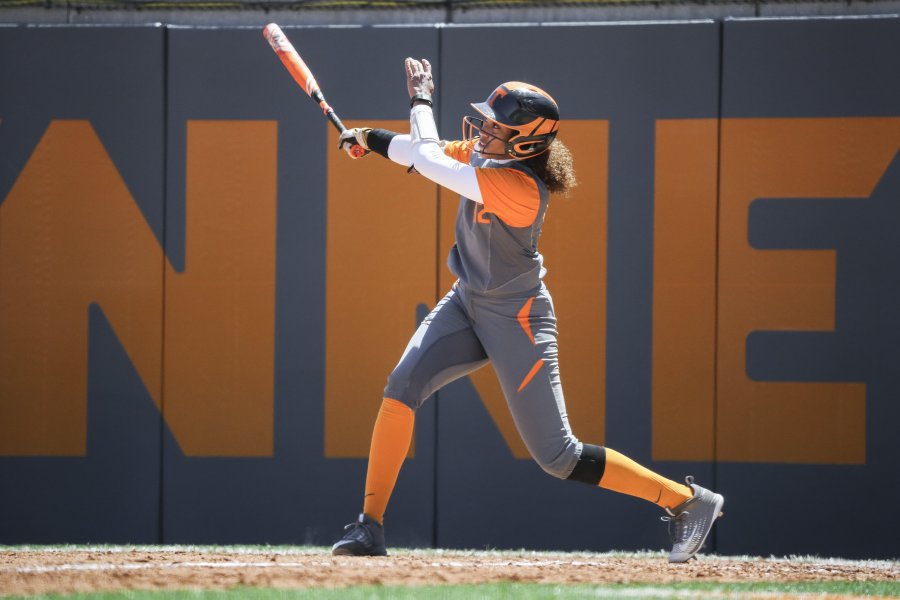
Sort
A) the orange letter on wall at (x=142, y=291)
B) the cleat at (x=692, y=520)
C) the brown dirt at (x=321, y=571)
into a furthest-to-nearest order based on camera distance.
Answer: the orange letter on wall at (x=142, y=291) → the cleat at (x=692, y=520) → the brown dirt at (x=321, y=571)

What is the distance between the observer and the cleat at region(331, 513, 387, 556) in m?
4.93

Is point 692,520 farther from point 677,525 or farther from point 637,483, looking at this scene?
point 637,483

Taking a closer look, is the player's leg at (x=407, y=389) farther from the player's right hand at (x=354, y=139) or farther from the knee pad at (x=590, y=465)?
the player's right hand at (x=354, y=139)

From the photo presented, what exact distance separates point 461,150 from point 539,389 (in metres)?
1.14

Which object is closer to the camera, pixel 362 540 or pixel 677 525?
pixel 362 540

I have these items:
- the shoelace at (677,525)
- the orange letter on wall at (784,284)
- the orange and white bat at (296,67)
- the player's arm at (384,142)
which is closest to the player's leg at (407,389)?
the player's arm at (384,142)

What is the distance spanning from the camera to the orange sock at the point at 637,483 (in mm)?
4844

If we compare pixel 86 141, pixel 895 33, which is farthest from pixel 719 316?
pixel 86 141

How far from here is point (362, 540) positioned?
16.2 ft

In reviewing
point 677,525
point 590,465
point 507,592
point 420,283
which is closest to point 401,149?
point 590,465

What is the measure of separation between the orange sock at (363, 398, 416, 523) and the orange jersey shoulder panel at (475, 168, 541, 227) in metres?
0.91

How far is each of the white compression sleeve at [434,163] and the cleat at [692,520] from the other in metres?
1.60

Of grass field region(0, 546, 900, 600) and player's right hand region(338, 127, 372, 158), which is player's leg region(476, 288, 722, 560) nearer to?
grass field region(0, 546, 900, 600)

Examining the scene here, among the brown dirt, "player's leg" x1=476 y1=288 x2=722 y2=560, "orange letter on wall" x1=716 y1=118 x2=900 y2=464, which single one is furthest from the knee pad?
"orange letter on wall" x1=716 y1=118 x2=900 y2=464
